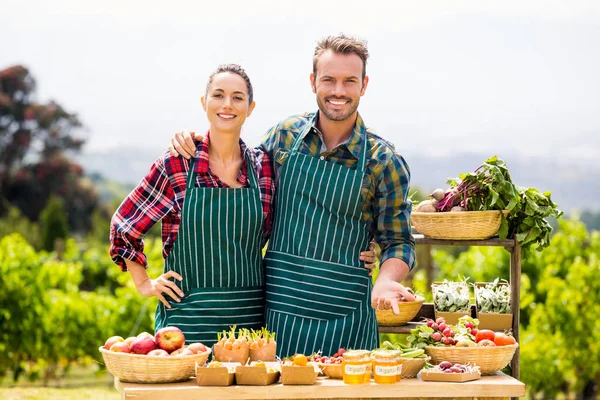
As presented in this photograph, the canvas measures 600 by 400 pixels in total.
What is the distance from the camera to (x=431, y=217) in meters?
5.42

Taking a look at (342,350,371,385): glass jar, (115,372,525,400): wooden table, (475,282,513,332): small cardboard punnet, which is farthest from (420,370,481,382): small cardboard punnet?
(475,282,513,332): small cardboard punnet

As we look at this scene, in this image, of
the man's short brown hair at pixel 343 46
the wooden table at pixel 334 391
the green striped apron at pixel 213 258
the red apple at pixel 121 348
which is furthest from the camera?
the man's short brown hair at pixel 343 46

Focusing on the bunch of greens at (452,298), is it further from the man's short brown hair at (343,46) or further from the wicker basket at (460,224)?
the man's short brown hair at (343,46)

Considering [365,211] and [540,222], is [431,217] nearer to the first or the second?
[540,222]

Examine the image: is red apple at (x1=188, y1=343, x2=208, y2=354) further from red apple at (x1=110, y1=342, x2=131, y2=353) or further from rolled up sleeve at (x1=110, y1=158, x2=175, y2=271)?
rolled up sleeve at (x1=110, y1=158, x2=175, y2=271)

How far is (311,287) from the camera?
3.62m

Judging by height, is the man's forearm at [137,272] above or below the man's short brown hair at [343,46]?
below

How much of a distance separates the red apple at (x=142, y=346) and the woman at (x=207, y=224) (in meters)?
0.49

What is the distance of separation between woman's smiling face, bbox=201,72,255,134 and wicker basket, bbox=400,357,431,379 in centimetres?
123

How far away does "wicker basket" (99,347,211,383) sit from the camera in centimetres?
297

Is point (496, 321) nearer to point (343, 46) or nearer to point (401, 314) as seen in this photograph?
point (401, 314)

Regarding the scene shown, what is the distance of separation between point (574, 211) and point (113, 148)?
Answer: 55260 mm

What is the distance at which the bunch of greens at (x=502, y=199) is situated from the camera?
541cm

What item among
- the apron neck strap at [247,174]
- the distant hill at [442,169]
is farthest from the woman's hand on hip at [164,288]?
the distant hill at [442,169]
